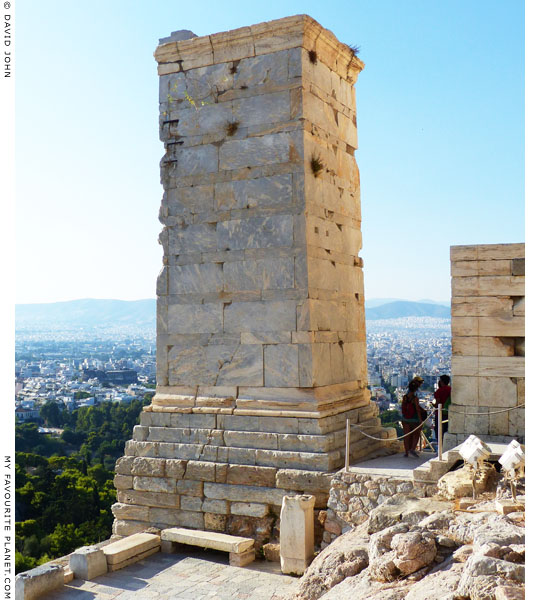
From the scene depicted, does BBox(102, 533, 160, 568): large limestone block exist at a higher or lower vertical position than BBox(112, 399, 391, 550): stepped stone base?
lower

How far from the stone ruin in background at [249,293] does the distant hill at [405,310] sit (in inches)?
3886

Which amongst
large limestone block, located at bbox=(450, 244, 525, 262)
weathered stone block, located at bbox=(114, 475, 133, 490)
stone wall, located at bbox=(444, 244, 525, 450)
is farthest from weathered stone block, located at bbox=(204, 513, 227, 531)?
large limestone block, located at bbox=(450, 244, 525, 262)

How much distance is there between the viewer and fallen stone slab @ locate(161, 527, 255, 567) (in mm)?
9883

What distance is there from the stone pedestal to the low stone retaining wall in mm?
A: 287

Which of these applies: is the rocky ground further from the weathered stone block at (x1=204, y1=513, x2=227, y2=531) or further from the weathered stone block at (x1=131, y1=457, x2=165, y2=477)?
the weathered stone block at (x1=131, y1=457, x2=165, y2=477)

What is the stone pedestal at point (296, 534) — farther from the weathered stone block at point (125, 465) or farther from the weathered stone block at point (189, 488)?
the weathered stone block at point (125, 465)

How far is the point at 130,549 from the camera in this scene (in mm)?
10102

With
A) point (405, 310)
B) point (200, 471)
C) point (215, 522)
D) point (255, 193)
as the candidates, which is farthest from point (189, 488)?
point (405, 310)

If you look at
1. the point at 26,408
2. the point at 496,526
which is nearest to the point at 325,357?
the point at 496,526

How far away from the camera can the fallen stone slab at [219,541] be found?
389 inches

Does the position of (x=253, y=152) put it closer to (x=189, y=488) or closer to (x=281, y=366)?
(x=281, y=366)

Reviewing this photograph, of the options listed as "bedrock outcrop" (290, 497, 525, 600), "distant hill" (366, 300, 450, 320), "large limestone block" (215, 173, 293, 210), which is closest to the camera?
"bedrock outcrop" (290, 497, 525, 600)

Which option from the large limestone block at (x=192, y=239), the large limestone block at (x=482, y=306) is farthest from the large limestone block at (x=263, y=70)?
the large limestone block at (x=482, y=306)

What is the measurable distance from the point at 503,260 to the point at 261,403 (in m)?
4.19
